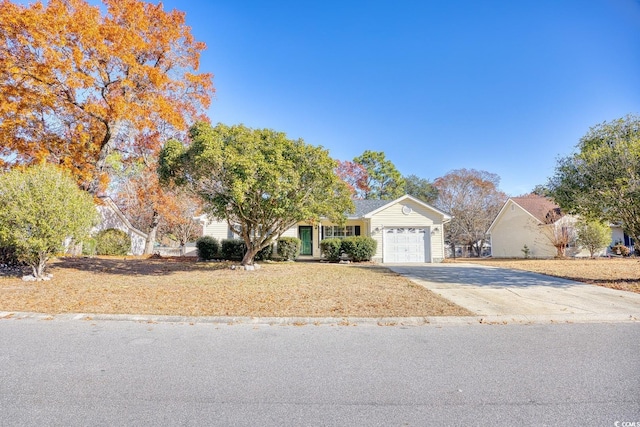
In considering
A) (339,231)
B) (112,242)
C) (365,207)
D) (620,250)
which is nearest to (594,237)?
(620,250)

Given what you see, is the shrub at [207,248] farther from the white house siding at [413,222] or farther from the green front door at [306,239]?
the white house siding at [413,222]

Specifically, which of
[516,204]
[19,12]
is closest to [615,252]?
[516,204]

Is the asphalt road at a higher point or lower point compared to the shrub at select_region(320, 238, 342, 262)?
lower

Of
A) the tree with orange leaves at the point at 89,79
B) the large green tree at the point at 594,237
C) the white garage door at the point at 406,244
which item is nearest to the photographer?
the tree with orange leaves at the point at 89,79

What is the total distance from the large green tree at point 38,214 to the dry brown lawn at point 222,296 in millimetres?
979

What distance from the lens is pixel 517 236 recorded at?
1101 inches

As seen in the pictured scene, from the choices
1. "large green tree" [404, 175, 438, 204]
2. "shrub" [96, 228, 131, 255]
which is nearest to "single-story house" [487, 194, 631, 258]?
"large green tree" [404, 175, 438, 204]

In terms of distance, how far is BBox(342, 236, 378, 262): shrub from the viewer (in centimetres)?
1905

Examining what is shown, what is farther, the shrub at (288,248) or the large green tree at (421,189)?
the large green tree at (421,189)

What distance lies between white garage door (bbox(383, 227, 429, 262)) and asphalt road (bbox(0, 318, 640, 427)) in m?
14.6

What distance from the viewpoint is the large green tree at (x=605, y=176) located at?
9.59m

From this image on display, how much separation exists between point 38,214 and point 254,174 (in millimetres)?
6111

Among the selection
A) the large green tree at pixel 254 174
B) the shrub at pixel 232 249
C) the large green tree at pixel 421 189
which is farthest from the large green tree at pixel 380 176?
the large green tree at pixel 254 174

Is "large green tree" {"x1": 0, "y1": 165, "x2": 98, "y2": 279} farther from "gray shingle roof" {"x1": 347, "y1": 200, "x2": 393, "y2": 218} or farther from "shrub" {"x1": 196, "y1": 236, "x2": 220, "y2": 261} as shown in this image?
"gray shingle roof" {"x1": 347, "y1": 200, "x2": 393, "y2": 218}
